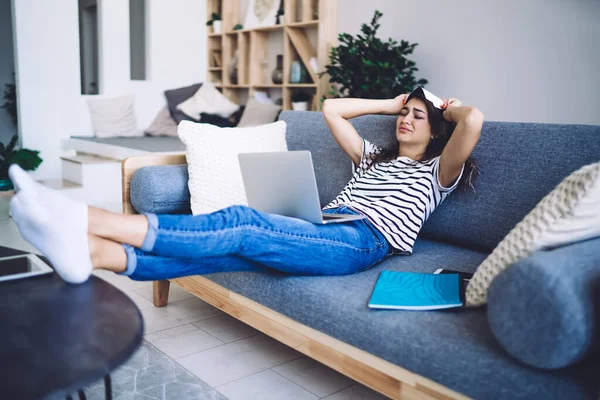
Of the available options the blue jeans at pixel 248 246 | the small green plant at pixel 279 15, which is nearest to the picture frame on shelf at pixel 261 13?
the small green plant at pixel 279 15

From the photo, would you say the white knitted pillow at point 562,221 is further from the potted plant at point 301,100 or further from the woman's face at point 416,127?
the potted plant at point 301,100

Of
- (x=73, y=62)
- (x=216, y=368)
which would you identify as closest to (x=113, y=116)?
(x=73, y=62)

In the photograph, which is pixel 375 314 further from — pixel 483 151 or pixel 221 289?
pixel 483 151

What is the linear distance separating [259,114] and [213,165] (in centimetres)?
312

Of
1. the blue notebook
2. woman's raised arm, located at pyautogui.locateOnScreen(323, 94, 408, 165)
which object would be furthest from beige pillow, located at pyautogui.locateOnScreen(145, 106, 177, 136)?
the blue notebook

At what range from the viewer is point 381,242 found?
1729 mm

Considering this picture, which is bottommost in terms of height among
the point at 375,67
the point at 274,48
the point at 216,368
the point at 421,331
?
the point at 216,368

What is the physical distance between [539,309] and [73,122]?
526 cm

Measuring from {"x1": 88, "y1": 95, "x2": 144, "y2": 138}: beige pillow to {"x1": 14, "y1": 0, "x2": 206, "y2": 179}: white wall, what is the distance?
132mm

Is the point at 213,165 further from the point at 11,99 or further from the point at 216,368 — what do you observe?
the point at 11,99

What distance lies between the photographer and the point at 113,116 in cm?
546

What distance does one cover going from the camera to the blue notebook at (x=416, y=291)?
131 centimetres

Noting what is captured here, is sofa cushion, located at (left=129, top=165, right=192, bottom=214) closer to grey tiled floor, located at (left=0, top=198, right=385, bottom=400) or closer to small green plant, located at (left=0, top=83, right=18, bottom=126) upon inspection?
grey tiled floor, located at (left=0, top=198, right=385, bottom=400)

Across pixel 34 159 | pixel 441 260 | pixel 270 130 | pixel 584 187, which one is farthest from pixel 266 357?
pixel 34 159
